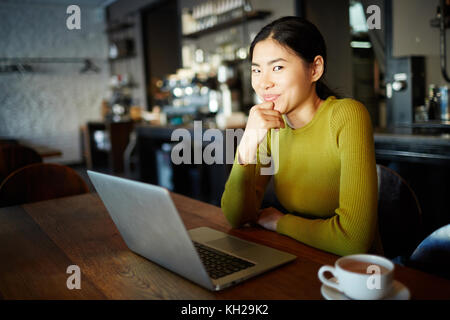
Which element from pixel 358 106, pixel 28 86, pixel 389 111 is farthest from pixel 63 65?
pixel 358 106

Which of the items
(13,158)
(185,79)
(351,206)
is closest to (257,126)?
(351,206)

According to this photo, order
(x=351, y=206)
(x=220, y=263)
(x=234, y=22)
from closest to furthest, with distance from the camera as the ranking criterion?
1. (x=220, y=263)
2. (x=351, y=206)
3. (x=234, y=22)

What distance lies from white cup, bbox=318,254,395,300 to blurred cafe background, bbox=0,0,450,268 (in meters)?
0.92

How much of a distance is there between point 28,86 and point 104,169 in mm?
2222

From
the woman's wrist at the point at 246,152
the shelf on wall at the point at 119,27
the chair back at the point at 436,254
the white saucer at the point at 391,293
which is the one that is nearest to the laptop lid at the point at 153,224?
the white saucer at the point at 391,293

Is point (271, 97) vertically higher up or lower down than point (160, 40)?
lower down

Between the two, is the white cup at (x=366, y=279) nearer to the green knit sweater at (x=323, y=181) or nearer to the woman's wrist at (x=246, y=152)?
the green knit sweater at (x=323, y=181)

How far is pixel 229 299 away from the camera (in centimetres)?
69

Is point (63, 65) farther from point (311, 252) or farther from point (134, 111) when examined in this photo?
point (311, 252)

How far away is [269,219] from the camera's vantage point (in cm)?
111

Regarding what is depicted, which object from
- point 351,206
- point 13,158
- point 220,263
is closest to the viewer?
point 220,263

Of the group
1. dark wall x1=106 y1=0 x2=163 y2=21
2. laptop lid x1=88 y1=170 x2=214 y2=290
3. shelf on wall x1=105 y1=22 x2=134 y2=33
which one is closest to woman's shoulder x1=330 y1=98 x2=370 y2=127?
laptop lid x1=88 y1=170 x2=214 y2=290

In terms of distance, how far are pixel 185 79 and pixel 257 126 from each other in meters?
4.29

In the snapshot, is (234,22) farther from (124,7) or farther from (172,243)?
(172,243)
